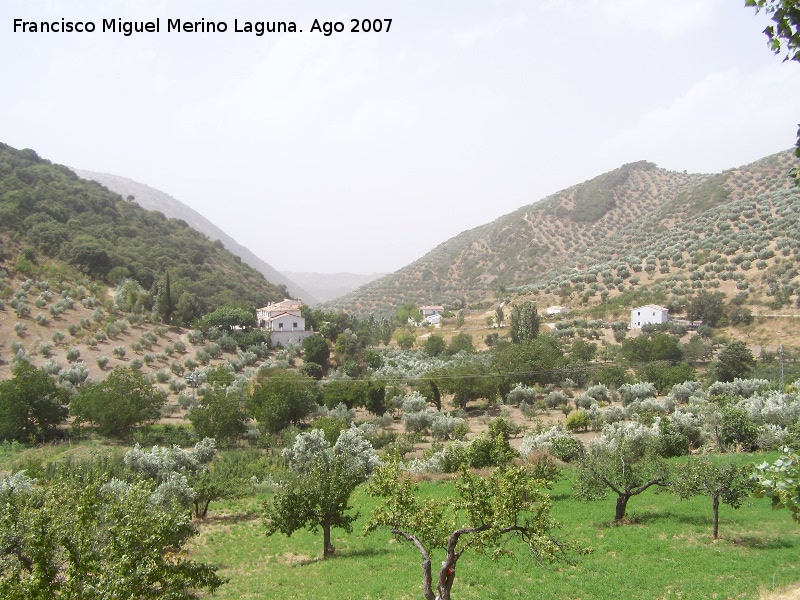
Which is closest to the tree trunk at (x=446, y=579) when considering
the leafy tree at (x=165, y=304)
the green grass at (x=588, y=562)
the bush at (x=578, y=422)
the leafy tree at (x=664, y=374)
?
the green grass at (x=588, y=562)

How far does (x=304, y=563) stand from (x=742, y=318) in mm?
47146

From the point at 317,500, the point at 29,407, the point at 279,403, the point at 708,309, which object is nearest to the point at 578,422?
the point at 279,403

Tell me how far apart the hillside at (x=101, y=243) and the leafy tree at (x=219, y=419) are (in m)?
29.7

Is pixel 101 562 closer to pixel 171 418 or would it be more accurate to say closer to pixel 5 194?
pixel 171 418

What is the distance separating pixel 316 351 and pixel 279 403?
17722 mm

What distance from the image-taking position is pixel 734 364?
38125mm

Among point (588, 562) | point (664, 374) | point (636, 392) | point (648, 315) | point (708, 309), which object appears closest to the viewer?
point (588, 562)

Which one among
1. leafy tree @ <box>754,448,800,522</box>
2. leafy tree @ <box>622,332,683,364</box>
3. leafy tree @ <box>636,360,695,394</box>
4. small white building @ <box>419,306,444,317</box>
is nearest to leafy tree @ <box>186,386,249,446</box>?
leafy tree @ <box>636,360,695,394</box>

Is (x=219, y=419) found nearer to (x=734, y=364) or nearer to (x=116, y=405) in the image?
(x=116, y=405)

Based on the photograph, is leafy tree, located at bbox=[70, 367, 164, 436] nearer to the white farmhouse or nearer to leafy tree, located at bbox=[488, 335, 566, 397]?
leafy tree, located at bbox=[488, 335, 566, 397]

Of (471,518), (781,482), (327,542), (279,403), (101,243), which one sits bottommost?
(327,542)

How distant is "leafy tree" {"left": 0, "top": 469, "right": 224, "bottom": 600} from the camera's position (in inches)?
261

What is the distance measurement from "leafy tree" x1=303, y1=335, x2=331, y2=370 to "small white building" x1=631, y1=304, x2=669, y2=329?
29.8 meters

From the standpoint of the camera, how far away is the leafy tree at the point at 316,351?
51.2m
